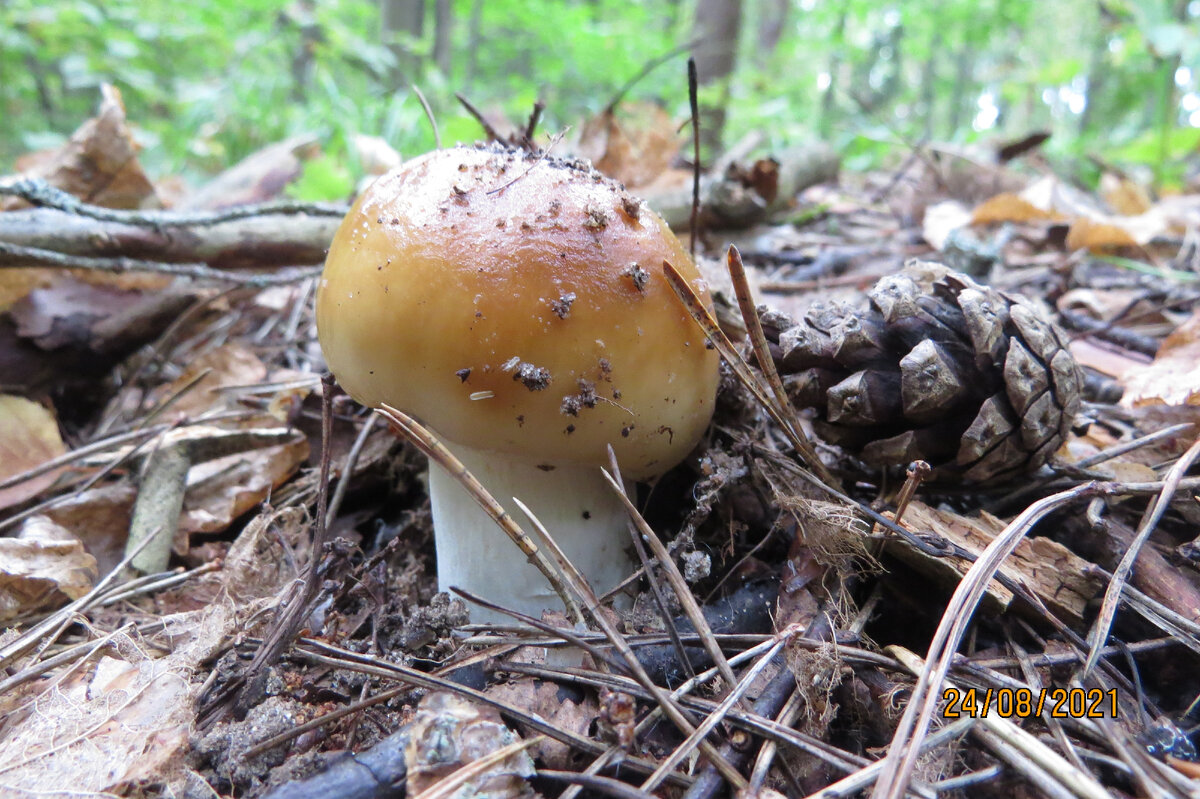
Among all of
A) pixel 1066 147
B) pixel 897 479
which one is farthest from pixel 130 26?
pixel 1066 147

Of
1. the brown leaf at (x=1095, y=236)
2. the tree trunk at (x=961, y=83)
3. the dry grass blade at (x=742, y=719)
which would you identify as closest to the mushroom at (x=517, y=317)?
the dry grass blade at (x=742, y=719)

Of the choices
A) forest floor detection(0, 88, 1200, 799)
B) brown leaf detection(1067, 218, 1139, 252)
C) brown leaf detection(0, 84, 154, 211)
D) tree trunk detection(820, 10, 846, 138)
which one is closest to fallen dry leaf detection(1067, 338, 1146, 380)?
forest floor detection(0, 88, 1200, 799)

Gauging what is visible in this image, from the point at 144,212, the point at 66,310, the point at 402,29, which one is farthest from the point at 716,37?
the point at 66,310

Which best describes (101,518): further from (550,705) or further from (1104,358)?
(1104,358)

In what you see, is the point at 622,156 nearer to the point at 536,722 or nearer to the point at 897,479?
the point at 897,479

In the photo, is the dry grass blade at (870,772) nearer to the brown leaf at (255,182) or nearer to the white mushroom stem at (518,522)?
the white mushroom stem at (518,522)
